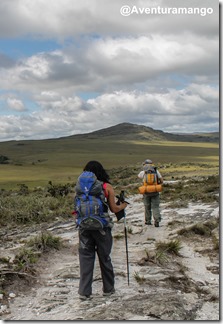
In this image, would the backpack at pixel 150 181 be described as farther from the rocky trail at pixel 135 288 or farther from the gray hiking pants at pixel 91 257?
the gray hiking pants at pixel 91 257

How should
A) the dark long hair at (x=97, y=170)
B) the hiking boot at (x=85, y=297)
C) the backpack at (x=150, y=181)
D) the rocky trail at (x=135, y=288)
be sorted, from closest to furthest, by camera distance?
the rocky trail at (x=135, y=288)
the hiking boot at (x=85, y=297)
the dark long hair at (x=97, y=170)
the backpack at (x=150, y=181)

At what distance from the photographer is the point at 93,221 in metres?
6.95

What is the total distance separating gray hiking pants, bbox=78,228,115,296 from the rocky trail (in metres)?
0.24

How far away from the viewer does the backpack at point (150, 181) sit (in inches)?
514

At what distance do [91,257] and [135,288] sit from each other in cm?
110

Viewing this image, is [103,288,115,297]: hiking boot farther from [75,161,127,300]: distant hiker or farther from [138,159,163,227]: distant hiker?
[138,159,163,227]: distant hiker

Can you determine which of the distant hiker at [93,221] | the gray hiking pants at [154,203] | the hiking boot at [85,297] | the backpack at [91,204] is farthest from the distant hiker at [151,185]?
the hiking boot at [85,297]

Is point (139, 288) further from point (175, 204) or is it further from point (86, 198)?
point (175, 204)

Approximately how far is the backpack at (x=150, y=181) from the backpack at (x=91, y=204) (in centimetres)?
609

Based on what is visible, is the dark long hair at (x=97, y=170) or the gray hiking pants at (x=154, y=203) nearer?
the dark long hair at (x=97, y=170)

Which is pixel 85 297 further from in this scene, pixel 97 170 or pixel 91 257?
pixel 97 170

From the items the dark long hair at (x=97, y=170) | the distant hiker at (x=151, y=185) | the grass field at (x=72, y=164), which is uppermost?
the dark long hair at (x=97, y=170)

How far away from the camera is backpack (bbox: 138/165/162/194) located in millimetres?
13047

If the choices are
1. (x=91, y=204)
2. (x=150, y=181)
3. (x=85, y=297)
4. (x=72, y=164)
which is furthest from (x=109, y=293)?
(x=72, y=164)
